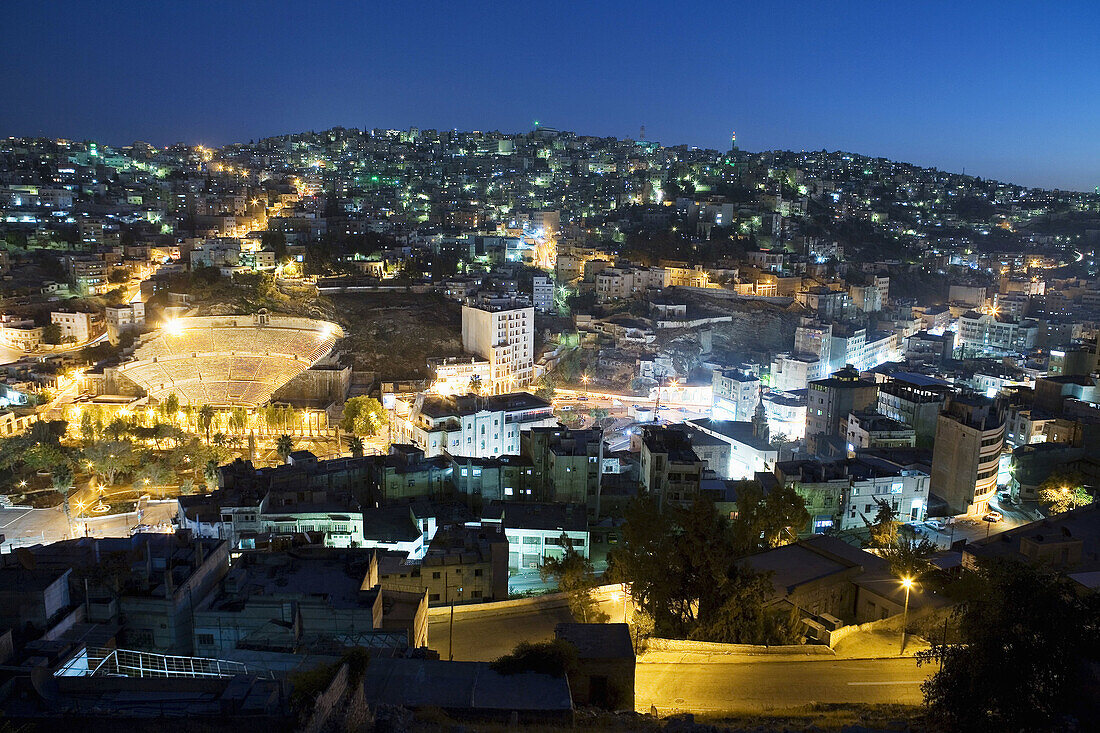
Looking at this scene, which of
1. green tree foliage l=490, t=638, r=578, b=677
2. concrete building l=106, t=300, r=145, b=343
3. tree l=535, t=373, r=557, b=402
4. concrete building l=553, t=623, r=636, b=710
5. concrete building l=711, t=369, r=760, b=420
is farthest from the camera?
concrete building l=106, t=300, r=145, b=343

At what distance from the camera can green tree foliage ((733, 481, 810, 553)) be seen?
931 cm

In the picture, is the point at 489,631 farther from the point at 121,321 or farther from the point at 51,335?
the point at 51,335

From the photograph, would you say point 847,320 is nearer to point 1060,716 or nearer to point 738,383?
point 738,383

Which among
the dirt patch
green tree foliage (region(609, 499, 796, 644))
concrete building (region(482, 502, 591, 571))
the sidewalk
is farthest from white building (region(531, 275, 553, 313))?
the sidewalk

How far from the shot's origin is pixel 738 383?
68.4 feet

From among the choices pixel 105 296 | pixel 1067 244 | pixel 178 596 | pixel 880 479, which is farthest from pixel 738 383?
pixel 1067 244

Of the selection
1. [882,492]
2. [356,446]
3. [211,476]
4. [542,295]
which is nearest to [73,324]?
[211,476]

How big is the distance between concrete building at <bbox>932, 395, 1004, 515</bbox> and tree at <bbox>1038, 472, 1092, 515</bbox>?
2.61 ft

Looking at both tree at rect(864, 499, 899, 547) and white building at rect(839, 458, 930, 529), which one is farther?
white building at rect(839, 458, 930, 529)

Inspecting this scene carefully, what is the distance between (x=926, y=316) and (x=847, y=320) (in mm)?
3756

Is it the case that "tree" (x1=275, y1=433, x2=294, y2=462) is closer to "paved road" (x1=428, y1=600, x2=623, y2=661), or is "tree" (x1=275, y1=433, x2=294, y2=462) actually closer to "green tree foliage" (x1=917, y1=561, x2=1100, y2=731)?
"paved road" (x1=428, y1=600, x2=623, y2=661)

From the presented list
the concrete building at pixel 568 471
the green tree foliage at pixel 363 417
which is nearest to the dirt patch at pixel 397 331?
the green tree foliage at pixel 363 417

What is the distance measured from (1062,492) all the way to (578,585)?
32.7 ft

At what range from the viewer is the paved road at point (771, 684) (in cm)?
584
